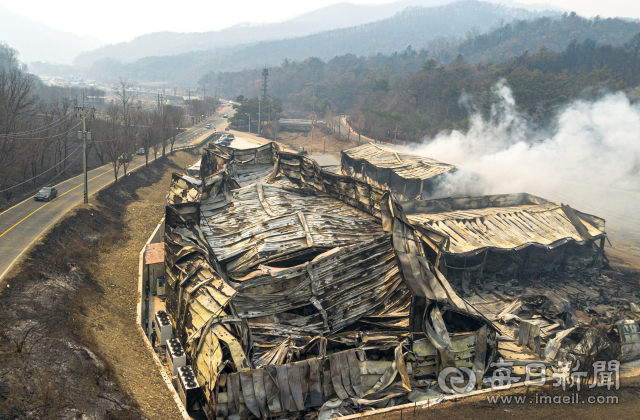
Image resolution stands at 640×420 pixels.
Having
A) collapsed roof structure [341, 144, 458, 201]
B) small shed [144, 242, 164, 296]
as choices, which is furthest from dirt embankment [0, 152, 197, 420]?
collapsed roof structure [341, 144, 458, 201]

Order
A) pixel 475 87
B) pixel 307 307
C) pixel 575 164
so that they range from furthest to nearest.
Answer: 1. pixel 475 87
2. pixel 575 164
3. pixel 307 307

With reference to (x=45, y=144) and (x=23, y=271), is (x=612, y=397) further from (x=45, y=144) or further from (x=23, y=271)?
(x=45, y=144)

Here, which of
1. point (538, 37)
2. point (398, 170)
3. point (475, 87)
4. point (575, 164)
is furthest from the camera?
point (538, 37)

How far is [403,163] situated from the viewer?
3678cm

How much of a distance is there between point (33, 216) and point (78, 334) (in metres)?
A: 13.8

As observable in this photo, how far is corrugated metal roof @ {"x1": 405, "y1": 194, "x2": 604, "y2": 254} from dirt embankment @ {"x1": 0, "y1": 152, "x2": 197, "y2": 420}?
46.4ft

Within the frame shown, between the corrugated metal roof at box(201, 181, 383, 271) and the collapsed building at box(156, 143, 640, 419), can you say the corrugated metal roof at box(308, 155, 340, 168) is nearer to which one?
the collapsed building at box(156, 143, 640, 419)

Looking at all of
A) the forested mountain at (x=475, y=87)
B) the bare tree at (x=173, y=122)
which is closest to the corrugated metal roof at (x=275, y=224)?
the bare tree at (x=173, y=122)

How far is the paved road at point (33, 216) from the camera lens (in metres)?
20.0

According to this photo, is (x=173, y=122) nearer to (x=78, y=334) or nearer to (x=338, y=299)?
(x=78, y=334)

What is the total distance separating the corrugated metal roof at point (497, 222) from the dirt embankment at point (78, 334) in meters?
14.1

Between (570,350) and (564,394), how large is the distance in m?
2.98

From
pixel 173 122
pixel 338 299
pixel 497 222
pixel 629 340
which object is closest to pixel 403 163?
pixel 497 222

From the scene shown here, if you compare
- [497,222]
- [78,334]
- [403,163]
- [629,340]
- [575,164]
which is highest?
[403,163]
